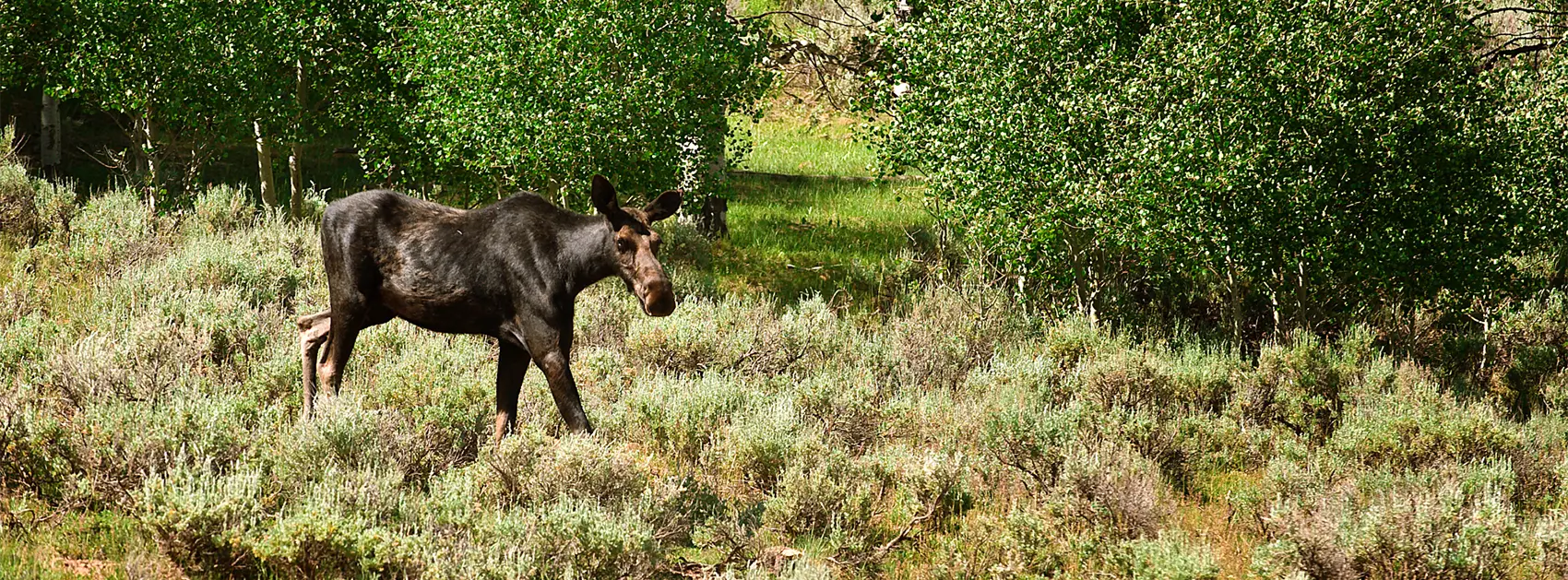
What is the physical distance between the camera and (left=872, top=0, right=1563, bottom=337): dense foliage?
12.5 metres

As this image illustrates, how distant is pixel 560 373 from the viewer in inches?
295

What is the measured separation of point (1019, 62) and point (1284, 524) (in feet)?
24.0

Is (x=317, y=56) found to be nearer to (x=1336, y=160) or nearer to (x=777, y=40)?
(x=777, y=40)

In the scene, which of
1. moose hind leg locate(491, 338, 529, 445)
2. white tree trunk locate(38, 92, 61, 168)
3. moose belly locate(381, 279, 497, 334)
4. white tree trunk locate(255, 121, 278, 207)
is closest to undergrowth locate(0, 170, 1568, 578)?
moose hind leg locate(491, 338, 529, 445)

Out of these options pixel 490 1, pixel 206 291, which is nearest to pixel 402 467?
pixel 206 291

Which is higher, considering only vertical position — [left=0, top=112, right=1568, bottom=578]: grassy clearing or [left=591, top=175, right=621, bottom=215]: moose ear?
[left=591, top=175, right=621, bottom=215]: moose ear

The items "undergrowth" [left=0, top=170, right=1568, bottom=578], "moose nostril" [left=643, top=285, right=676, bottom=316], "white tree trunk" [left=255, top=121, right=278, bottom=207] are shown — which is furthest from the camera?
"white tree trunk" [left=255, top=121, right=278, bottom=207]

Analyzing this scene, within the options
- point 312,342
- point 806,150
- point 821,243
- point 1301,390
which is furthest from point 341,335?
point 806,150

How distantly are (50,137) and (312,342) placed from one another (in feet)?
44.8

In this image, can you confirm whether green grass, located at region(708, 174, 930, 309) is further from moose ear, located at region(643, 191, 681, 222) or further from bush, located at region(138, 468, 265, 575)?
bush, located at region(138, 468, 265, 575)

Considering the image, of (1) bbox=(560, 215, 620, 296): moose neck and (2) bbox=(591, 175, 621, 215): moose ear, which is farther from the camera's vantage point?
(1) bbox=(560, 215, 620, 296): moose neck

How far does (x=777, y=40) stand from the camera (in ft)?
61.7

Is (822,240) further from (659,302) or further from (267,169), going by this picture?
(659,302)

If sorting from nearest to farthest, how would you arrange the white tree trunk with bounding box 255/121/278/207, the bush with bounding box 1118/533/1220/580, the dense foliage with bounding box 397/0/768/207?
the bush with bounding box 1118/533/1220/580 < the dense foliage with bounding box 397/0/768/207 < the white tree trunk with bounding box 255/121/278/207
